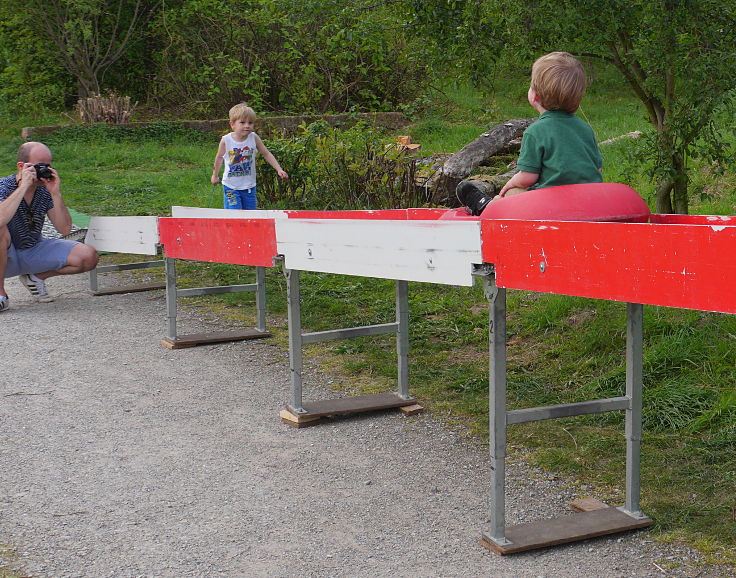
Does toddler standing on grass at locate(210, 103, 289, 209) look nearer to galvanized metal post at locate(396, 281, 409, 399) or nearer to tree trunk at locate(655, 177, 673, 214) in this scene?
tree trunk at locate(655, 177, 673, 214)

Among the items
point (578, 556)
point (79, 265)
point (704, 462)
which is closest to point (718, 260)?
point (578, 556)

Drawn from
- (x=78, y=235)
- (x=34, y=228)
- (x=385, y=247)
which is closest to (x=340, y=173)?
(x=78, y=235)

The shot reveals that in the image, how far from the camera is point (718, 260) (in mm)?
2242

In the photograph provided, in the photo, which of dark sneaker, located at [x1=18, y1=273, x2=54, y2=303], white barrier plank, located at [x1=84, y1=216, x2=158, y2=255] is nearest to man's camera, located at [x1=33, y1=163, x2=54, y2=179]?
white barrier plank, located at [x1=84, y1=216, x2=158, y2=255]

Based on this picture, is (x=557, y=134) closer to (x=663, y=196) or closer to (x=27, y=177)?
(x=663, y=196)

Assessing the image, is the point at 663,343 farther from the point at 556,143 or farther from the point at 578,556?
the point at 578,556

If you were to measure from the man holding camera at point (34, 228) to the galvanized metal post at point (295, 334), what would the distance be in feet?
11.5

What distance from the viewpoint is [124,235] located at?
6.82 metres

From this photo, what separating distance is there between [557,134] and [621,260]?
989 mm

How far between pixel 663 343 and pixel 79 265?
15.5 feet

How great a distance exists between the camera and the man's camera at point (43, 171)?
6992mm

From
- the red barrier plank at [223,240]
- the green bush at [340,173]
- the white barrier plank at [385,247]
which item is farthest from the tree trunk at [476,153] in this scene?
the white barrier plank at [385,247]

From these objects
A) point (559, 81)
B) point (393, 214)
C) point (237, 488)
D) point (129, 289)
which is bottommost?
point (237, 488)

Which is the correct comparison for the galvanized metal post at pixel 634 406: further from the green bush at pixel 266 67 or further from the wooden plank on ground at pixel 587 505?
the green bush at pixel 266 67
